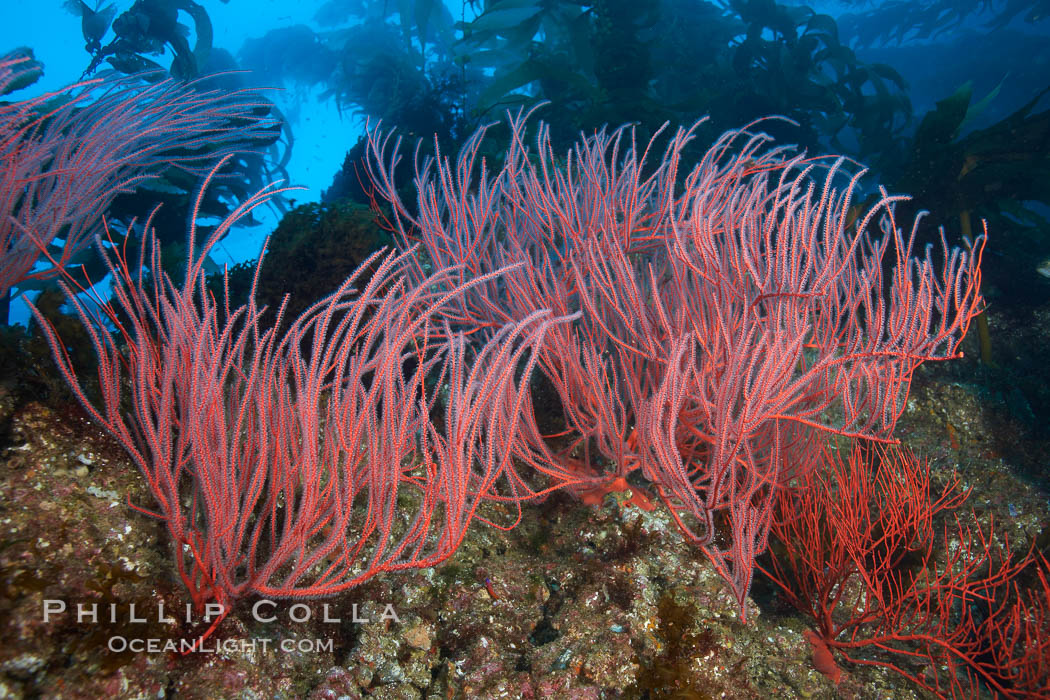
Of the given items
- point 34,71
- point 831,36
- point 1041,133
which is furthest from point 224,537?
Answer: point 831,36

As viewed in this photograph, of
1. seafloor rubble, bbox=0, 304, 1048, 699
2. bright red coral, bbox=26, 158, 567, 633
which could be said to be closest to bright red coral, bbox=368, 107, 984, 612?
seafloor rubble, bbox=0, 304, 1048, 699

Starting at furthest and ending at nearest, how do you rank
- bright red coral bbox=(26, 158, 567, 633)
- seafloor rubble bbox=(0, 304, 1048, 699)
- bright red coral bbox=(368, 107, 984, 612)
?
bright red coral bbox=(368, 107, 984, 612)
bright red coral bbox=(26, 158, 567, 633)
seafloor rubble bbox=(0, 304, 1048, 699)

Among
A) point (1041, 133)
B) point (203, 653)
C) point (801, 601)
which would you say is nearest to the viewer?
point (203, 653)

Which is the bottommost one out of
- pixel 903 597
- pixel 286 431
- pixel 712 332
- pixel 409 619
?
pixel 903 597

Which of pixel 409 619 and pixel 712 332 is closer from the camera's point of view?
pixel 409 619

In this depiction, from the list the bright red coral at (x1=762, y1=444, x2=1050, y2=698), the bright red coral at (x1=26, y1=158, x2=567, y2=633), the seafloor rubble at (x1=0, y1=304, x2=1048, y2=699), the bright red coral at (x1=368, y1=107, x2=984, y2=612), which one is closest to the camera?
the seafloor rubble at (x1=0, y1=304, x2=1048, y2=699)

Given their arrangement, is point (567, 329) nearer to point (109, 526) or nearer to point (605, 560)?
point (605, 560)

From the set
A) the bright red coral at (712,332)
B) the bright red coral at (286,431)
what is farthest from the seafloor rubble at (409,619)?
the bright red coral at (712,332)

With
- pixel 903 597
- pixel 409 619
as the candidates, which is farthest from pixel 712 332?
pixel 409 619

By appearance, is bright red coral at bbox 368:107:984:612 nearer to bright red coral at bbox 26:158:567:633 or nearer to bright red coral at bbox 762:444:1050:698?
A: bright red coral at bbox 762:444:1050:698

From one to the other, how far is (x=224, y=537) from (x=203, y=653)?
1.15ft

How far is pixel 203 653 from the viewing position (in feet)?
→ 5.00

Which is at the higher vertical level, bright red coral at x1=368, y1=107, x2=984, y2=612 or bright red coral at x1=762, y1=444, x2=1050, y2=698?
bright red coral at x1=368, y1=107, x2=984, y2=612

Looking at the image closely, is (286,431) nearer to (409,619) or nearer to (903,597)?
(409,619)
